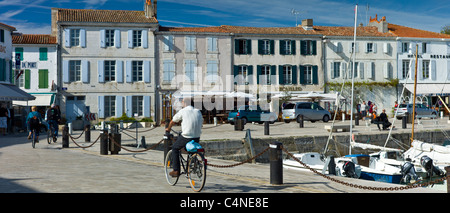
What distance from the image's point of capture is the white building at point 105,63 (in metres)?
34.8

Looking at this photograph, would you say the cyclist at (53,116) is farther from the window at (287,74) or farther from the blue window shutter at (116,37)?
the window at (287,74)

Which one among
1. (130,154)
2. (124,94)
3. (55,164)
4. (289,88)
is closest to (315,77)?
(289,88)

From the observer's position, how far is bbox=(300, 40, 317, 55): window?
129 feet

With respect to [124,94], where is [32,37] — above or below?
above

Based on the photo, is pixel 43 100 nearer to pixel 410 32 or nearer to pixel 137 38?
pixel 137 38

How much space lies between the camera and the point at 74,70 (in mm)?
35094

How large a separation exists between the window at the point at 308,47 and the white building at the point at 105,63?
12.4m

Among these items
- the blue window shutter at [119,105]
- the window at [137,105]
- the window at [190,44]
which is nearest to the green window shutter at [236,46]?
the window at [190,44]

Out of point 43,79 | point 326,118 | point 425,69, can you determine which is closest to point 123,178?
point 326,118

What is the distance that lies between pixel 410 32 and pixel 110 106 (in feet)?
92.7

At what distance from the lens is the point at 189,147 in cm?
759

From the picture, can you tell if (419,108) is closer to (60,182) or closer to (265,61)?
(265,61)

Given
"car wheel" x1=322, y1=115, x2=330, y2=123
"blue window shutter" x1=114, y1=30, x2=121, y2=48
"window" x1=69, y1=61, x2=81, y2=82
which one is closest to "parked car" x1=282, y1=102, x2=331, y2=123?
"car wheel" x1=322, y1=115, x2=330, y2=123

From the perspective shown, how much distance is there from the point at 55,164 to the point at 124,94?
24687mm
